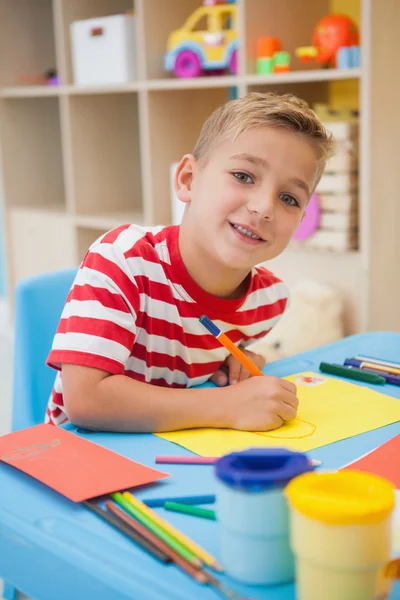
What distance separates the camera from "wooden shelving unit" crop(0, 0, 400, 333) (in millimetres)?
1932

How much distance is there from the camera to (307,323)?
2.04 metres

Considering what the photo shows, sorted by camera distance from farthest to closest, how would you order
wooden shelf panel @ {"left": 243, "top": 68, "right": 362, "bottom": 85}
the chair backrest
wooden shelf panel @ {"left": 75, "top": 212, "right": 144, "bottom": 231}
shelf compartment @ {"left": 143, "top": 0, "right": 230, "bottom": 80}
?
wooden shelf panel @ {"left": 75, "top": 212, "right": 144, "bottom": 231}, shelf compartment @ {"left": 143, "top": 0, "right": 230, "bottom": 80}, wooden shelf panel @ {"left": 243, "top": 68, "right": 362, "bottom": 85}, the chair backrest

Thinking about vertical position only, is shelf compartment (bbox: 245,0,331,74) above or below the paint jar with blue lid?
above

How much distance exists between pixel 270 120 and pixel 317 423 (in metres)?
0.37

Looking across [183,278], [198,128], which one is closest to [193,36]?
[198,128]

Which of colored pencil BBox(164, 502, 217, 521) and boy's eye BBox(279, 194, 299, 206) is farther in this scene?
boy's eye BBox(279, 194, 299, 206)

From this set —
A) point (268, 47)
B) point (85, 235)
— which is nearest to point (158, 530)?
point (268, 47)

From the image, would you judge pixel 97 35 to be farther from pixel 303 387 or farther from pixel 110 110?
pixel 303 387

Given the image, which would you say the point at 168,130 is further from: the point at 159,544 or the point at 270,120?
the point at 159,544

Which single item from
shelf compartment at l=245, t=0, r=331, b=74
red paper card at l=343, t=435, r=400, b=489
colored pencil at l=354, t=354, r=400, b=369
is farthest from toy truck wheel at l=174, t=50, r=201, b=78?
red paper card at l=343, t=435, r=400, b=489

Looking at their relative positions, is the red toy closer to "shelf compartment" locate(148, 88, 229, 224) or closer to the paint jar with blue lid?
"shelf compartment" locate(148, 88, 229, 224)

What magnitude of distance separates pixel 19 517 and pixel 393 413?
1.48 ft

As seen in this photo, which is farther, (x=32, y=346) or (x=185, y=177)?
(x=32, y=346)

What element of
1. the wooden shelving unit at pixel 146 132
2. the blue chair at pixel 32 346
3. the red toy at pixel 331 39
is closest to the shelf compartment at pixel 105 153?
the wooden shelving unit at pixel 146 132
